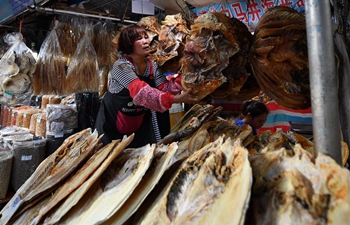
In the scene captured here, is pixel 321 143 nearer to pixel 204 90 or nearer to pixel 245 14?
pixel 204 90

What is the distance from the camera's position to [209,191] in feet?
2.16

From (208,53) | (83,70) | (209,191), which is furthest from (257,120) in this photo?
(209,191)

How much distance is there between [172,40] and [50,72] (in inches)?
56.5

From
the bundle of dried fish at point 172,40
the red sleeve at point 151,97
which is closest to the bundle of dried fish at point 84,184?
the red sleeve at point 151,97

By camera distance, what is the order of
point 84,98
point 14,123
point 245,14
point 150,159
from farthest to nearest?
point 14,123 < point 84,98 < point 245,14 < point 150,159

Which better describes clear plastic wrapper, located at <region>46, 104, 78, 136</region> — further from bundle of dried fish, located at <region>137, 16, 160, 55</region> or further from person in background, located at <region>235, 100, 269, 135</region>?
person in background, located at <region>235, 100, 269, 135</region>

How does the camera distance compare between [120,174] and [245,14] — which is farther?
[245,14]

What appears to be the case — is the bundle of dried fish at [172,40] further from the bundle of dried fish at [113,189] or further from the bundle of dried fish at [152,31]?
the bundle of dried fish at [113,189]

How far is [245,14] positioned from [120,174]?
1876 mm

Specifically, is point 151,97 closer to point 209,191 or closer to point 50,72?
point 209,191

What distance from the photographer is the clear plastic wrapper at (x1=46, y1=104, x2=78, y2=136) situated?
9.23 feet

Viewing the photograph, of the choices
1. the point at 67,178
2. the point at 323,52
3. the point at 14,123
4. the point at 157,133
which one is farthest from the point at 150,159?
the point at 14,123

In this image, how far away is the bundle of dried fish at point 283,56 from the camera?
1.27 metres

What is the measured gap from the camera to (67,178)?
1034 mm
